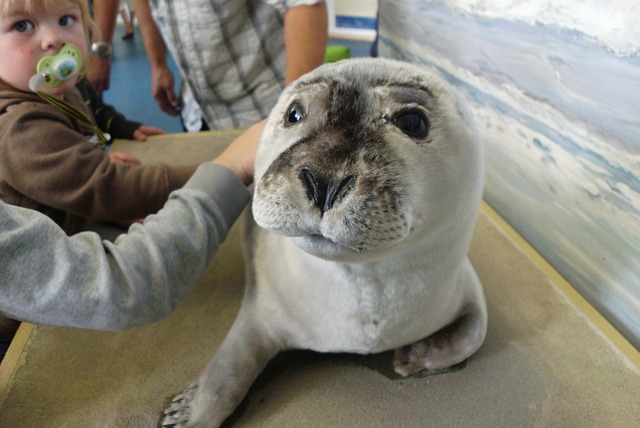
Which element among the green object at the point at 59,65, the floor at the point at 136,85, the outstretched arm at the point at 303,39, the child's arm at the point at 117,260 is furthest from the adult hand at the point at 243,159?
the floor at the point at 136,85

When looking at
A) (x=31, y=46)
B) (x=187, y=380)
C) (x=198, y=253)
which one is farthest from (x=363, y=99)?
→ (x=31, y=46)

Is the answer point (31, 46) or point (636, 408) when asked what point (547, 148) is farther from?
point (31, 46)

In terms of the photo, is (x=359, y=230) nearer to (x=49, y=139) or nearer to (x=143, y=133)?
(x=49, y=139)

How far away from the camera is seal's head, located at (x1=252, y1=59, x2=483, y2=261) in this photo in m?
0.39

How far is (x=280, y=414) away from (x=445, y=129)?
406 millimetres

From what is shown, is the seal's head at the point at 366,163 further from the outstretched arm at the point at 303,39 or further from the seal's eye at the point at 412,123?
the outstretched arm at the point at 303,39

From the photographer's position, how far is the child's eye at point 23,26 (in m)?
0.68

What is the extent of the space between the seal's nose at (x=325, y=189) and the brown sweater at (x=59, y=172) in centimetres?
46

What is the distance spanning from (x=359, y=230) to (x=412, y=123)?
0.14m

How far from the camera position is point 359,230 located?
0.38 meters

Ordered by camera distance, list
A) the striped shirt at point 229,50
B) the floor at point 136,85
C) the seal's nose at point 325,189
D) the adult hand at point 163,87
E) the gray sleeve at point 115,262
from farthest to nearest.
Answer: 1. the floor at point 136,85
2. the adult hand at point 163,87
3. the striped shirt at point 229,50
4. the gray sleeve at point 115,262
5. the seal's nose at point 325,189

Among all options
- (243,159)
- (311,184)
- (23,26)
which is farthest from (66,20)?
(311,184)

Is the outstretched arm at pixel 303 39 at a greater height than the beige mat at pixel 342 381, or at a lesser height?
greater

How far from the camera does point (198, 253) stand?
2.07 feet
